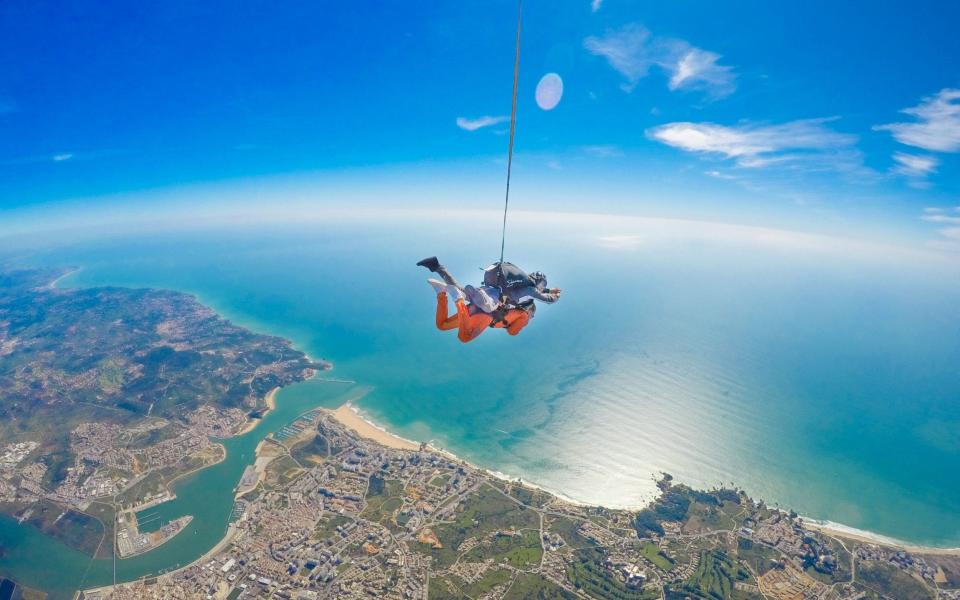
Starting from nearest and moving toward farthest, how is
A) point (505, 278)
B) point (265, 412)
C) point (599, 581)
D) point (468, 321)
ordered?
point (468, 321)
point (505, 278)
point (599, 581)
point (265, 412)

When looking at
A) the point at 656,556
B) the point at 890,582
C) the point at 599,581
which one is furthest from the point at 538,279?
the point at 890,582

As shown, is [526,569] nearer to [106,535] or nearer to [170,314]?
[106,535]

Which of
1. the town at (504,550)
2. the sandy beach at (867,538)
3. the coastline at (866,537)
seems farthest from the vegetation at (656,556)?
the coastline at (866,537)

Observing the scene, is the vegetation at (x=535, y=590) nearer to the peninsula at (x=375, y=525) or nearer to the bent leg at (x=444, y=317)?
the peninsula at (x=375, y=525)

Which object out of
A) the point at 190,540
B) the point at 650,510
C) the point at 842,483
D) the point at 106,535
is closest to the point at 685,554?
the point at 650,510

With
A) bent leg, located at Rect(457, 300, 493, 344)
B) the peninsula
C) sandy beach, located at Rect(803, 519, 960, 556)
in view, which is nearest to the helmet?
bent leg, located at Rect(457, 300, 493, 344)

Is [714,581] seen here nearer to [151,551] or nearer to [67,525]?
[151,551]
